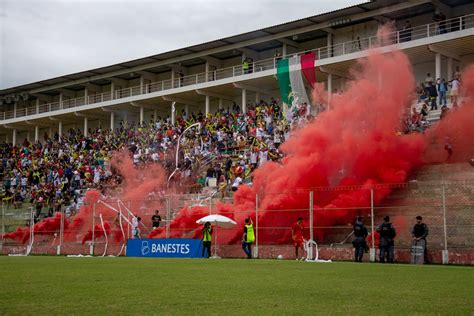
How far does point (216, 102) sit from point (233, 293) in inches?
1514

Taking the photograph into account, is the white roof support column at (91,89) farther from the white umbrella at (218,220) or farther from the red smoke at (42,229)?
the white umbrella at (218,220)

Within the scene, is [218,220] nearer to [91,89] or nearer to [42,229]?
[42,229]

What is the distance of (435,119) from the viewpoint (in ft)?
95.4

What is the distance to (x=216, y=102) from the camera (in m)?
48.6

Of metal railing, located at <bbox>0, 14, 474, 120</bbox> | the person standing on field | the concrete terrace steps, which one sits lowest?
the person standing on field

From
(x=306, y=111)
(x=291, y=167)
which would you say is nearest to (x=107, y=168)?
(x=306, y=111)

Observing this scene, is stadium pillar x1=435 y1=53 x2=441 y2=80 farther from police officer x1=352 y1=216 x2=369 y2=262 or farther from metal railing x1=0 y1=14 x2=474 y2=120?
police officer x1=352 y1=216 x2=369 y2=262

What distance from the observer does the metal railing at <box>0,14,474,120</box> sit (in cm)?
3394

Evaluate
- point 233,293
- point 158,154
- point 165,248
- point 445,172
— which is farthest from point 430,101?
point 233,293

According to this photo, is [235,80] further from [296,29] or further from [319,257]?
[319,257]

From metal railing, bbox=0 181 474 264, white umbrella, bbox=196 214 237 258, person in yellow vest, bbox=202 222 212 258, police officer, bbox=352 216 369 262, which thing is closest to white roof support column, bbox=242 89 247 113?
metal railing, bbox=0 181 474 264

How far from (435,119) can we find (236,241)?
34.8ft

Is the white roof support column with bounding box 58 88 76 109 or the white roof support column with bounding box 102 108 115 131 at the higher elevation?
the white roof support column with bounding box 58 88 76 109

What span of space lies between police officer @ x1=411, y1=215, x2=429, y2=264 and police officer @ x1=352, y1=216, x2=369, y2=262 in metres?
1.75
